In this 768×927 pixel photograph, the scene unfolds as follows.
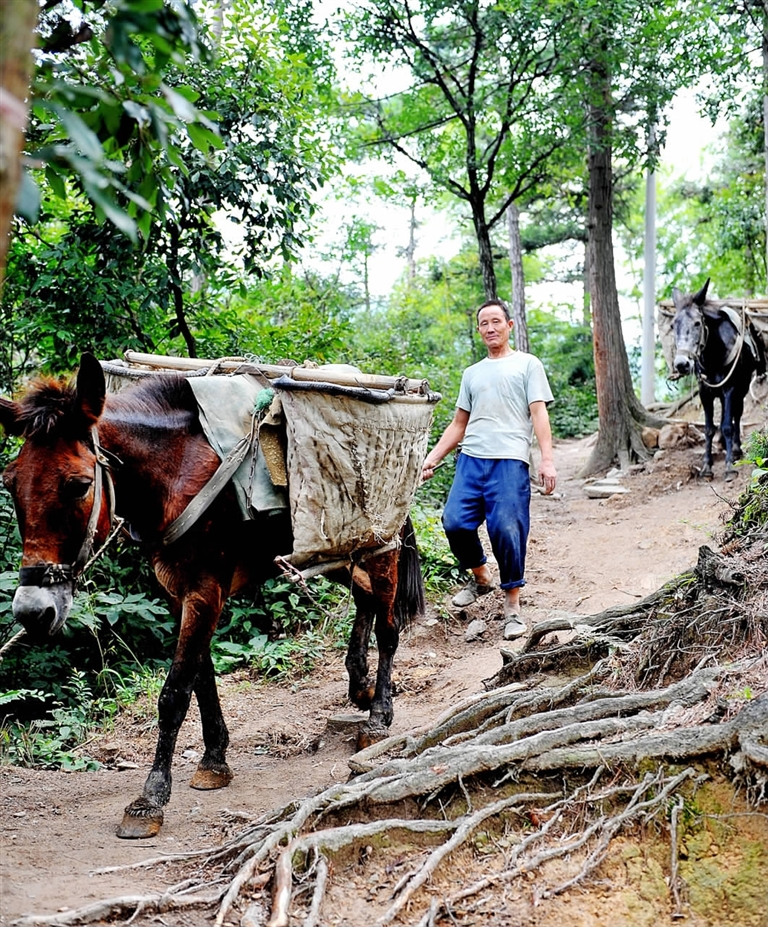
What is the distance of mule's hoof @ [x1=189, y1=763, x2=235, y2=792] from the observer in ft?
13.7

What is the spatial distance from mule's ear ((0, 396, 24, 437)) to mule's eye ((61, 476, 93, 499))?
296 millimetres

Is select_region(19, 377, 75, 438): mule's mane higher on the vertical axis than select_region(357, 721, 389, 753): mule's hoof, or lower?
higher

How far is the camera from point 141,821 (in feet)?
11.6

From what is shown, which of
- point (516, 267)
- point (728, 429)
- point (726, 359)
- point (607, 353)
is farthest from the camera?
point (516, 267)

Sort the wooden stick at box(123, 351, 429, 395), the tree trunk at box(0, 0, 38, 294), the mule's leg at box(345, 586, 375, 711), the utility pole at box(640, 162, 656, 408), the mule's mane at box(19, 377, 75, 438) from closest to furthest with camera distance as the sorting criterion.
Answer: the tree trunk at box(0, 0, 38, 294), the mule's mane at box(19, 377, 75, 438), the wooden stick at box(123, 351, 429, 395), the mule's leg at box(345, 586, 375, 711), the utility pole at box(640, 162, 656, 408)

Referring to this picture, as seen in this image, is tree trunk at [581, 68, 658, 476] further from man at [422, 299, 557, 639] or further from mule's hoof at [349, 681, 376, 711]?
mule's hoof at [349, 681, 376, 711]

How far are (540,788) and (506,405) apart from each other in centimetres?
329

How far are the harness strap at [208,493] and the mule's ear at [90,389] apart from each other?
57cm

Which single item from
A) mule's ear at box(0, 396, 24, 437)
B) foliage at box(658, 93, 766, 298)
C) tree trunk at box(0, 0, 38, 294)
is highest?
foliage at box(658, 93, 766, 298)

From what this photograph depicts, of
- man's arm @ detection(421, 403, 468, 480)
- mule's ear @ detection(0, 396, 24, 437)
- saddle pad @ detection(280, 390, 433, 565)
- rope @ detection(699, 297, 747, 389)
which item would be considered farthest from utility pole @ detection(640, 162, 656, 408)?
mule's ear @ detection(0, 396, 24, 437)

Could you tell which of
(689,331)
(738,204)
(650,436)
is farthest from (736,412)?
(738,204)

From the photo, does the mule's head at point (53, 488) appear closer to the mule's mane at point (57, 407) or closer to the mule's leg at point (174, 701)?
the mule's mane at point (57, 407)

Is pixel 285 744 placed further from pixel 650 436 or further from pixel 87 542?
pixel 650 436

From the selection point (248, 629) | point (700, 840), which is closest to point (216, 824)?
point (700, 840)
